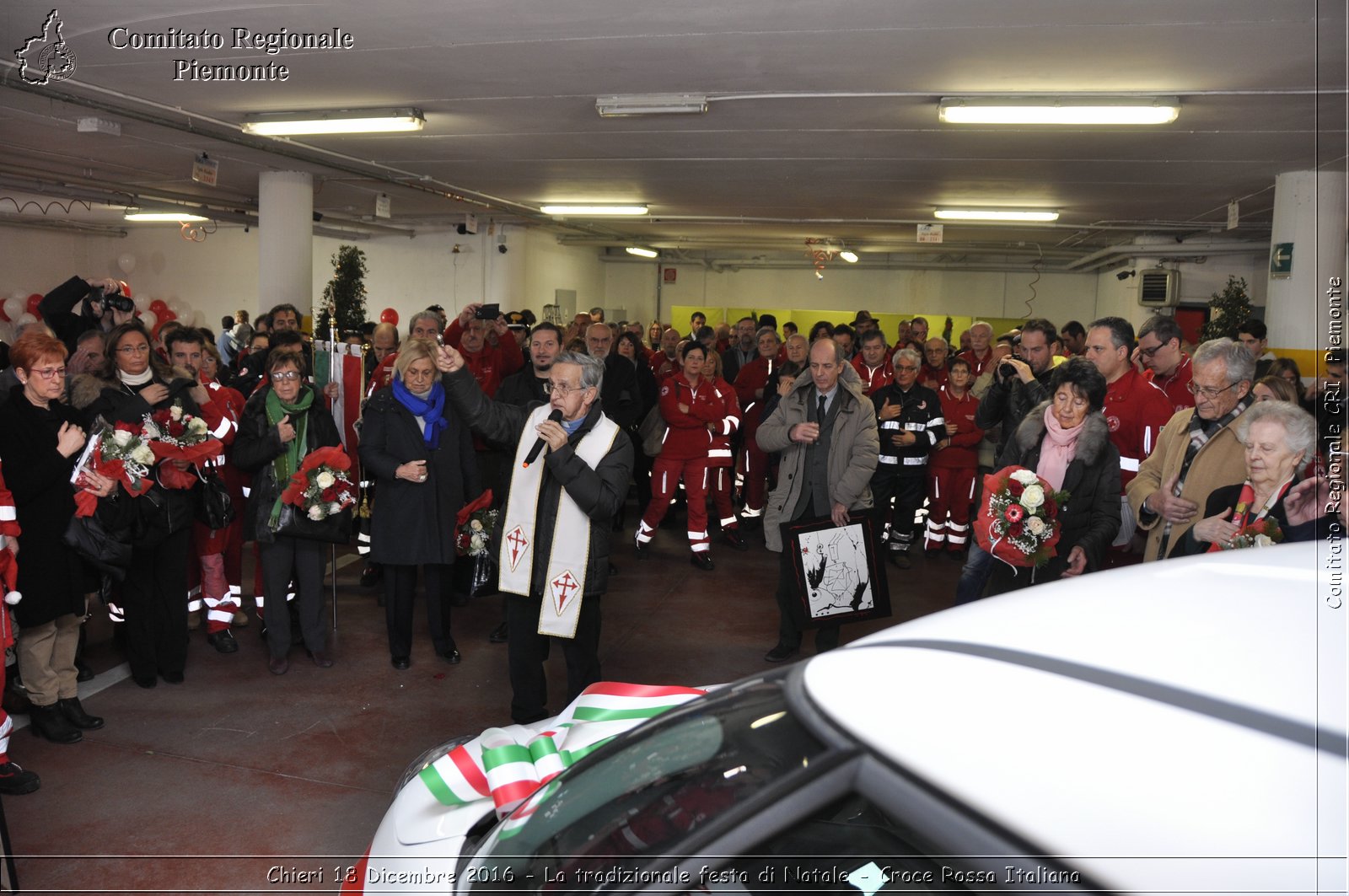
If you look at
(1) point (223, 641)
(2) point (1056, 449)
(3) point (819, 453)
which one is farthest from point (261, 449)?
(2) point (1056, 449)

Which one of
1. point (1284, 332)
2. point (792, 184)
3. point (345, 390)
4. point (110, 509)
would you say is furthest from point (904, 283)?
point (110, 509)

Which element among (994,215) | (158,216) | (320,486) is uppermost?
(158,216)

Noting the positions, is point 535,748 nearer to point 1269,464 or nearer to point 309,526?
point 1269,464

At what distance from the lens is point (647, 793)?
1.59m

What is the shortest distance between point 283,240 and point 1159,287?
1369 cm

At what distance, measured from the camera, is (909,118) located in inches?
291

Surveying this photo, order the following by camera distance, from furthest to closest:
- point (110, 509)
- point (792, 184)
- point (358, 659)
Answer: point (792, 184) → point (358, 659) → point (110, 509)

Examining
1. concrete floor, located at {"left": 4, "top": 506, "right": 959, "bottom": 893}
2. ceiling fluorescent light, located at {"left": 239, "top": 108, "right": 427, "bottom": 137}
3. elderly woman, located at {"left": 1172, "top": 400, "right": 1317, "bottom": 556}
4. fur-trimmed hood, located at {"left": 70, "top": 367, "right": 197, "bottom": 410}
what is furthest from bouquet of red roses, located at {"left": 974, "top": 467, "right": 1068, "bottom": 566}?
ceiling fluorescent light, located at {"left": 239, "top": 108, "right": 427, "bottom": 137}

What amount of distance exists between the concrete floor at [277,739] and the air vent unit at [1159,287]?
11705 mm

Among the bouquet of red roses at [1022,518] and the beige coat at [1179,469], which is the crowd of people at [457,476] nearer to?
the beige coat at [1179,469]

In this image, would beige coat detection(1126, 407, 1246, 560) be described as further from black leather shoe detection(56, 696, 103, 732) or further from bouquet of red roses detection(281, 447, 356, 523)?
black leather shoe detection(56, 696, 103, 732)

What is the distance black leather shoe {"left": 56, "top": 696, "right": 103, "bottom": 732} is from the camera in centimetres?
423

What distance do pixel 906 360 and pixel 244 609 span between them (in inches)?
208

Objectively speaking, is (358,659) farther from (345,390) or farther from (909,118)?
(909,118)
